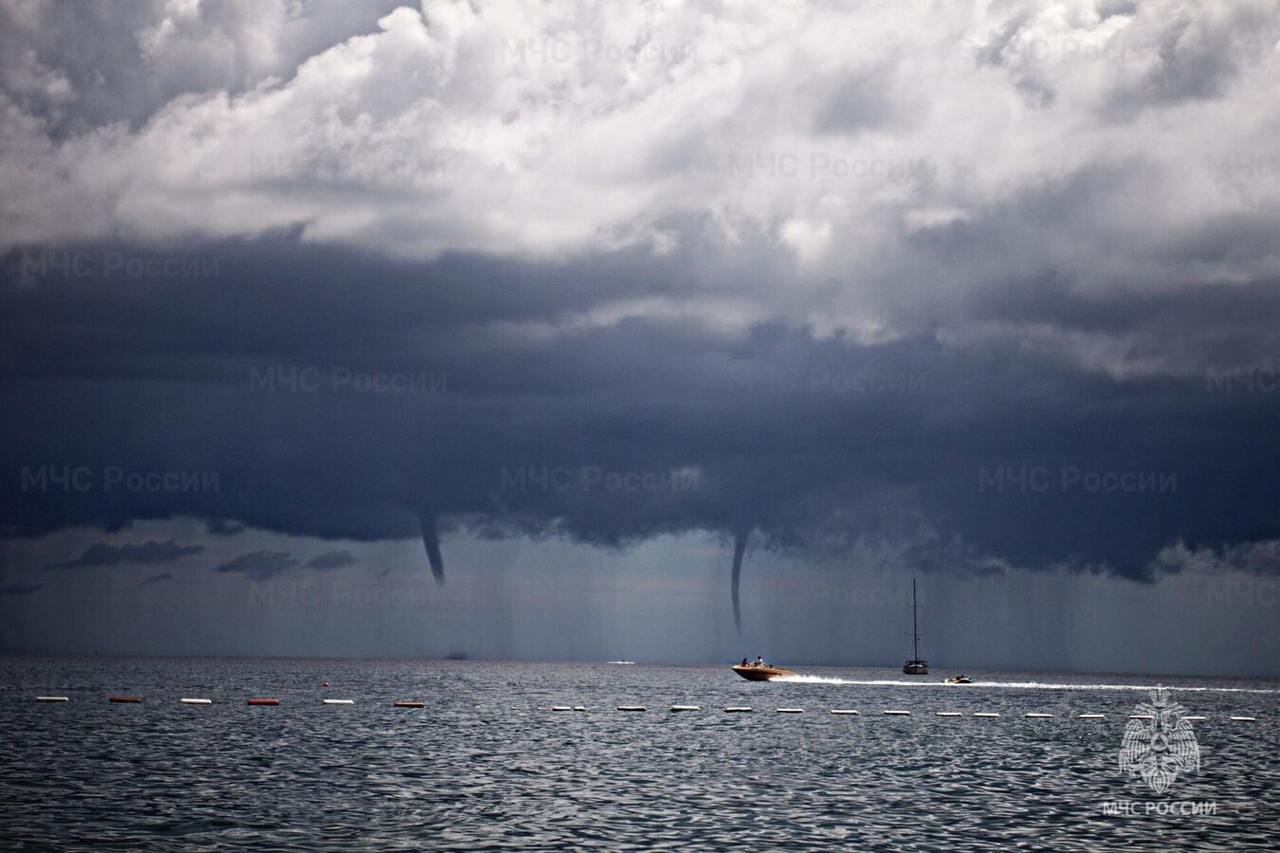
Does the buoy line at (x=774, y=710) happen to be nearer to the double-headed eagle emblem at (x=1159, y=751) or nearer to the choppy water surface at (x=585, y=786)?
the double-headed eagle emblem at (x=1159, y=751)

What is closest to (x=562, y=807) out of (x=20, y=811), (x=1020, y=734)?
(x=20, y=811)

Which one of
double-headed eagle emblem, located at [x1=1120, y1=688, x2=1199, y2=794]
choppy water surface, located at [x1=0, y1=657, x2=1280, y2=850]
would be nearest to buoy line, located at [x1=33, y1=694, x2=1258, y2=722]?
double-headed eagle emblem, located at [x1=1120, y1=688, x2=1199, y2=794]

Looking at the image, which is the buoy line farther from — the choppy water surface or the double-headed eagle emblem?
the choppy water surface

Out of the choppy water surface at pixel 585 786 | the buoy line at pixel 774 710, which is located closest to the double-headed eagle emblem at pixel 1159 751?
the choppy water surface at pixel 585 786

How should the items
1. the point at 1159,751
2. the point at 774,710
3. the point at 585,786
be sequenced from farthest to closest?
the point at 774,710 < the point at 1159,751 < the point at 585,786

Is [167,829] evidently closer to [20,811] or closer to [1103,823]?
[20,811]

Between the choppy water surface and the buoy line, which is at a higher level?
the choppy water surface

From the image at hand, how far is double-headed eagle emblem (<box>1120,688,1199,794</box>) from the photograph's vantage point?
87312 mm

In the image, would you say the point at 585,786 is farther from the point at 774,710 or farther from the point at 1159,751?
the point at 774,710

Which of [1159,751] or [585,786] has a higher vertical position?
[585,786]

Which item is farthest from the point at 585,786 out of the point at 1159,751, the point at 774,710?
the point at 774,710

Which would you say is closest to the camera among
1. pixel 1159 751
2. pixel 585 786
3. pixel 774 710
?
pixel 585 786

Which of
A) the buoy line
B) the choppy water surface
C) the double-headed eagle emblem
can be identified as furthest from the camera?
the buoy line

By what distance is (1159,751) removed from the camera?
114 m
